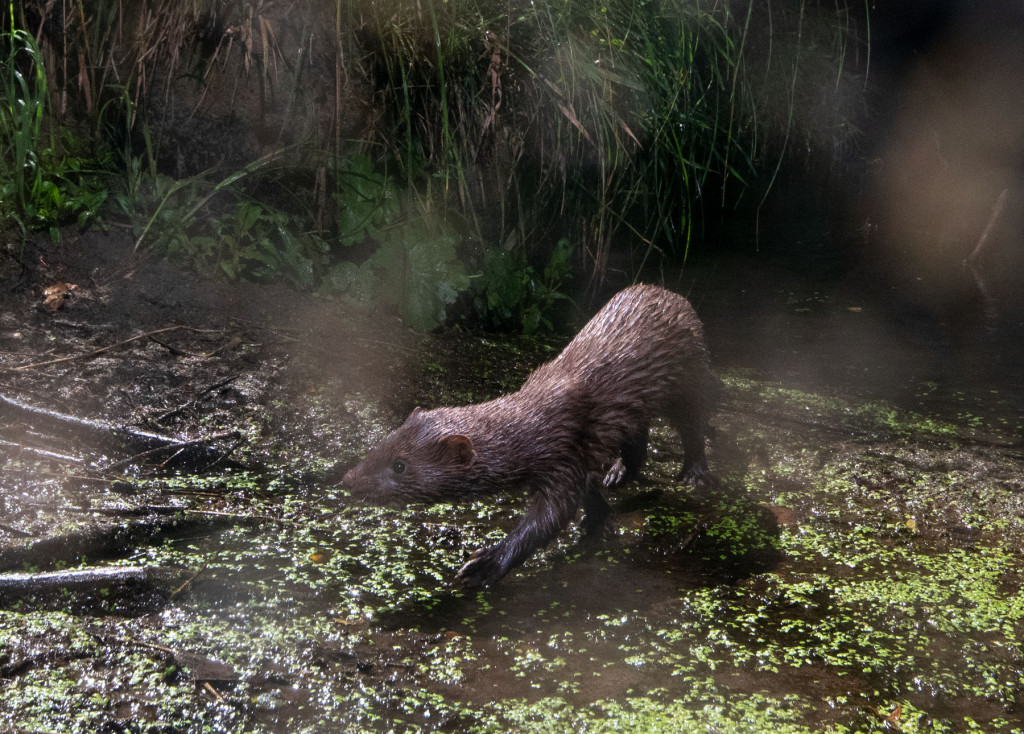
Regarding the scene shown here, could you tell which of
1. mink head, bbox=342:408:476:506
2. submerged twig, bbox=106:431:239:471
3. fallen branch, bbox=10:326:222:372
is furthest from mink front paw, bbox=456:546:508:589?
fallen branch, bbox=10:326:222:372

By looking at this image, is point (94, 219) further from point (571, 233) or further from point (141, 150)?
point (571, 233)

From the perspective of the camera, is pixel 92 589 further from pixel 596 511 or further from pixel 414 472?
pixel 596 511

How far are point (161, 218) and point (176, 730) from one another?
3344 millimetres

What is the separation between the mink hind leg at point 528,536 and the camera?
2.99 metres

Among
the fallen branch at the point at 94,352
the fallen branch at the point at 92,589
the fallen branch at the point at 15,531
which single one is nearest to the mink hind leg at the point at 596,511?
the fallen branch at the point at 92,589

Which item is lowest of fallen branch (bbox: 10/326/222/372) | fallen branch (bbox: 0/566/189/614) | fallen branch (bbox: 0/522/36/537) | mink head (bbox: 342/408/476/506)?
fallen branch (bbox: 0/566/189/614)

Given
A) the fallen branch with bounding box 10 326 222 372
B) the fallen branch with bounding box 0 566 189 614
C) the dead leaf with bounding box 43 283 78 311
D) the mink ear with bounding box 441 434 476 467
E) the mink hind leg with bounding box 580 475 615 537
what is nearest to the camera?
the fallen branch with bounding box 0 566 189 614

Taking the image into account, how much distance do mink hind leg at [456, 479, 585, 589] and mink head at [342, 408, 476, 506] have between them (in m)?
0.28

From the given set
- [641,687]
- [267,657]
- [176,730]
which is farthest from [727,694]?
[176,730]

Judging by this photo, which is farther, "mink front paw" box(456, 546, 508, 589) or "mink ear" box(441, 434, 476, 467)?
"mink ear" box(441, 434, 476, 467)

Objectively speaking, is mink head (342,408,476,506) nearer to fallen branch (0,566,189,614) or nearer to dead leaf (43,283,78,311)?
fallen branch (0,566,189,614)

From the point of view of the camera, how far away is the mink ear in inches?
126

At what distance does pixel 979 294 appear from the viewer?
22.9 feet

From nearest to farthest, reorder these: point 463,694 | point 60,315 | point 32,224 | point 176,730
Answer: point 176,730
point 463,694
point 60,315
point 32,224
